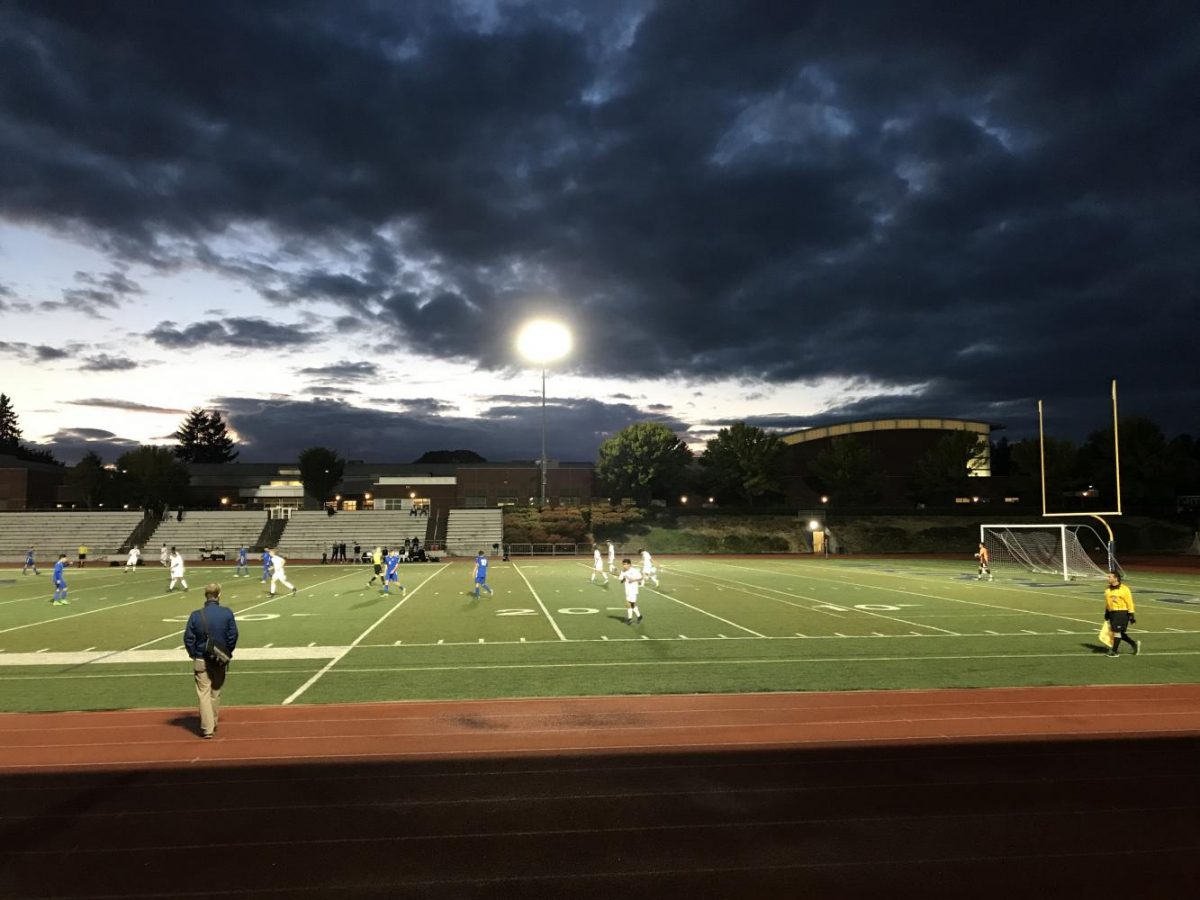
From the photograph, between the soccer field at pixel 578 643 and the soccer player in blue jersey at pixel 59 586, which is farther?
the soccer player in blue jersey at pixel 59 586

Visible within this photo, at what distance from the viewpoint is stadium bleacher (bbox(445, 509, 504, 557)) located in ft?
210

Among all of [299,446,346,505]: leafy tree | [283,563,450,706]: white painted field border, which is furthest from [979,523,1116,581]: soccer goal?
[299,446,346,505]: leafy tree

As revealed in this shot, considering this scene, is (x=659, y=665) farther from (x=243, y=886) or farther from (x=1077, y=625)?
(x=1077, y=625)

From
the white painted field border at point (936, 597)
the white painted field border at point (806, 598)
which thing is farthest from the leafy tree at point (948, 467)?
the white painted field border at point (806, 598)

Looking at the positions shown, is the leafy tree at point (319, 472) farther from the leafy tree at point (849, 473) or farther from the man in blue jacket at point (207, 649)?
the man in blue jacket at point (207, 649)

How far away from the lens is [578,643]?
15883 millimetres

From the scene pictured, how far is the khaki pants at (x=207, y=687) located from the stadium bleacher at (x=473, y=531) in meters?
53.6

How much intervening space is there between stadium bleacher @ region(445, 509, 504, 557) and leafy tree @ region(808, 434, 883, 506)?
36.4 metres

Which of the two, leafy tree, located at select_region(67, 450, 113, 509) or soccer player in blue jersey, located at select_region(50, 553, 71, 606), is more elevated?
leafy tree, located at select_region(67, 450, 113, 509)

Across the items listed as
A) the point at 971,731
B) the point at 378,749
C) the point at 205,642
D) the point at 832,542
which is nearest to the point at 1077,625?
the point at 971,731

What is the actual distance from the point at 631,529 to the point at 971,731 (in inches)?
2385

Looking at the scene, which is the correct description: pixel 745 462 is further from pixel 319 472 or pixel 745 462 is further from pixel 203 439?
pixel 203 439

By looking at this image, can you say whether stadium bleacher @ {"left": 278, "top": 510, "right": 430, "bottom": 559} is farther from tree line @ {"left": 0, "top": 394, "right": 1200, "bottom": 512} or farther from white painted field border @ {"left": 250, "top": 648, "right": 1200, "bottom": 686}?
white painted field border @ {"left": 250, "top": 648, "right": 1200, "bottom": 686}

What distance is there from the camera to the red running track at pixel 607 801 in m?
5.46
